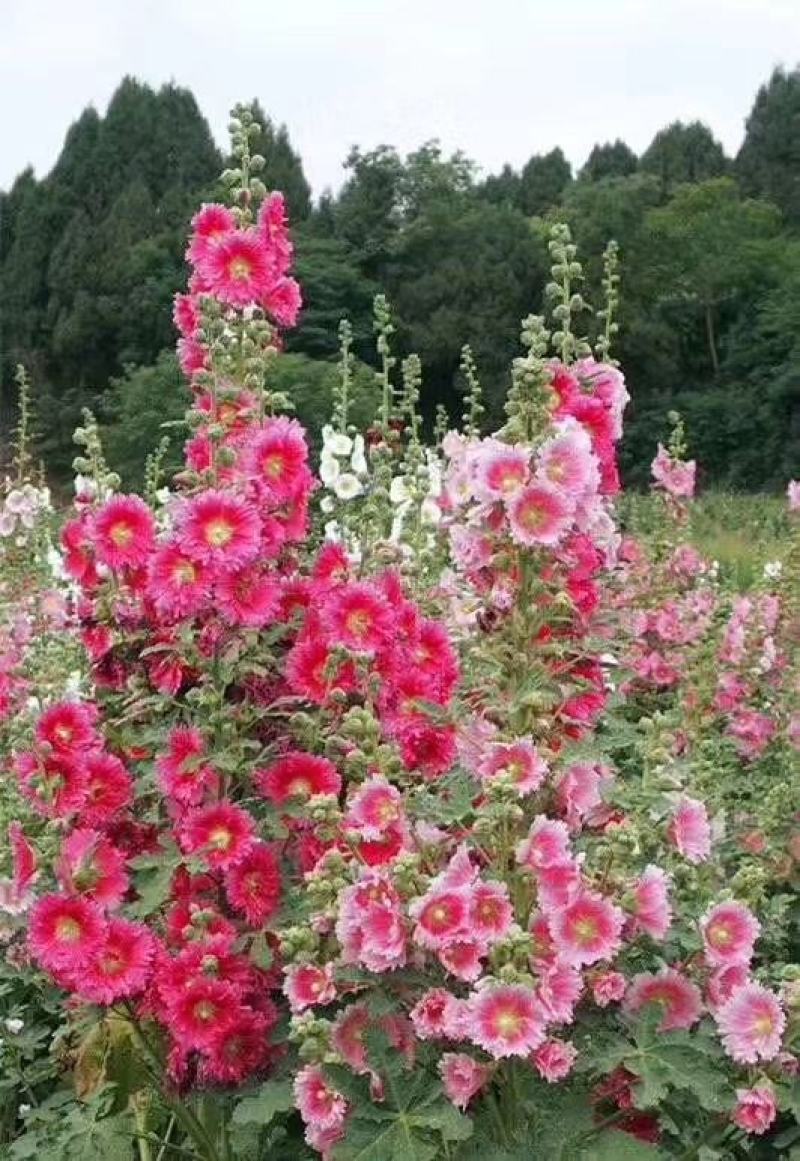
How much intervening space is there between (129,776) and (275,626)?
1.13 ft

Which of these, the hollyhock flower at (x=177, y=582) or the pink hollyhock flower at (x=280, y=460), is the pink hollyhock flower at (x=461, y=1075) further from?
the pink hollyhock flower at (x=280, y=460)

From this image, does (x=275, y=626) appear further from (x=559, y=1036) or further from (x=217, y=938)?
(x=559, y=1036)

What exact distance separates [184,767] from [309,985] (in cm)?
45

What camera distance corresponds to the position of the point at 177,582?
2.53m

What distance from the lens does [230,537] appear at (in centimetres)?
253

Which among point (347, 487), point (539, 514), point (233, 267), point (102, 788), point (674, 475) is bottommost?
point (102, 788)

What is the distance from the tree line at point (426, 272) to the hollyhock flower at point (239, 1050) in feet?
75.3

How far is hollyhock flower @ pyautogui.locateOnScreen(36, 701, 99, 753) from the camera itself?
2646mm

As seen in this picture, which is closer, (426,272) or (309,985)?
(309,985)

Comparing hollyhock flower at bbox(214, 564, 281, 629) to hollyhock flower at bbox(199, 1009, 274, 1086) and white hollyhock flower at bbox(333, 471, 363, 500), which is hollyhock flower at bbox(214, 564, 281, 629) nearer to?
hollyhock flower at bbox(199, 1009, 274, 1086)

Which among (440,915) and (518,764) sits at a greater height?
(518,764)

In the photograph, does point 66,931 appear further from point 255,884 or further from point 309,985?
point 309,985

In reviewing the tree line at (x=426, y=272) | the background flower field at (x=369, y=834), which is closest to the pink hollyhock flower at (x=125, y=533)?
the background flower field at (x=369, y=834)

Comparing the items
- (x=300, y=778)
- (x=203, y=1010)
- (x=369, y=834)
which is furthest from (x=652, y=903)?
(x=203, y=1010)
